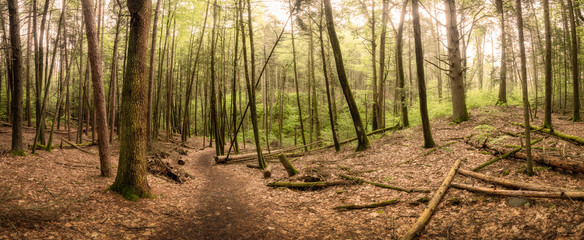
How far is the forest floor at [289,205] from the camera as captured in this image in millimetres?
3662

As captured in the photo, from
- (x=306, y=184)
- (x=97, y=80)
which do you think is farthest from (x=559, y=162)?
(x=97, y=80)

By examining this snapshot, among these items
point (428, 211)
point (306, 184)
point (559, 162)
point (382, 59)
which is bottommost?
point (306, 184)

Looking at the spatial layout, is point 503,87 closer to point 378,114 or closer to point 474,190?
point 378,114

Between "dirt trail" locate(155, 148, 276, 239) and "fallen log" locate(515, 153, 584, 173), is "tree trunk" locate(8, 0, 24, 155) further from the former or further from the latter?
"fallen log" locate(515, 153, 584, 173)

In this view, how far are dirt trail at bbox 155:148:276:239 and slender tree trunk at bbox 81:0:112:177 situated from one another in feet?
9.09

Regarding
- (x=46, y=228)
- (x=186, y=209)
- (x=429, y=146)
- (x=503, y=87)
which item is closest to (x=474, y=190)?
(x=429, y=146)

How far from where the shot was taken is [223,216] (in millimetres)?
5383

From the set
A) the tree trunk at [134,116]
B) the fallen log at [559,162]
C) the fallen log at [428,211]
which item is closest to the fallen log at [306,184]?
the fallen log at [428,211]

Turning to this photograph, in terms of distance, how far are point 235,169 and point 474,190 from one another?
30.1 feet

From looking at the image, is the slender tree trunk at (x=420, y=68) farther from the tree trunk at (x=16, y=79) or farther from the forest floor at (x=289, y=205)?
the tree trunk at (x=16, y=79)

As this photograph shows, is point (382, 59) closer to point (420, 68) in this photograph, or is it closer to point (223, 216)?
point (420, 68)

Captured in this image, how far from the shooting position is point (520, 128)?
9.15 meters

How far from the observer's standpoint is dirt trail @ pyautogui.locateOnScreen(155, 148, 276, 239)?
4.40 m

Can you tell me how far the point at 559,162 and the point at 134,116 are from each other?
9142 millimetres
